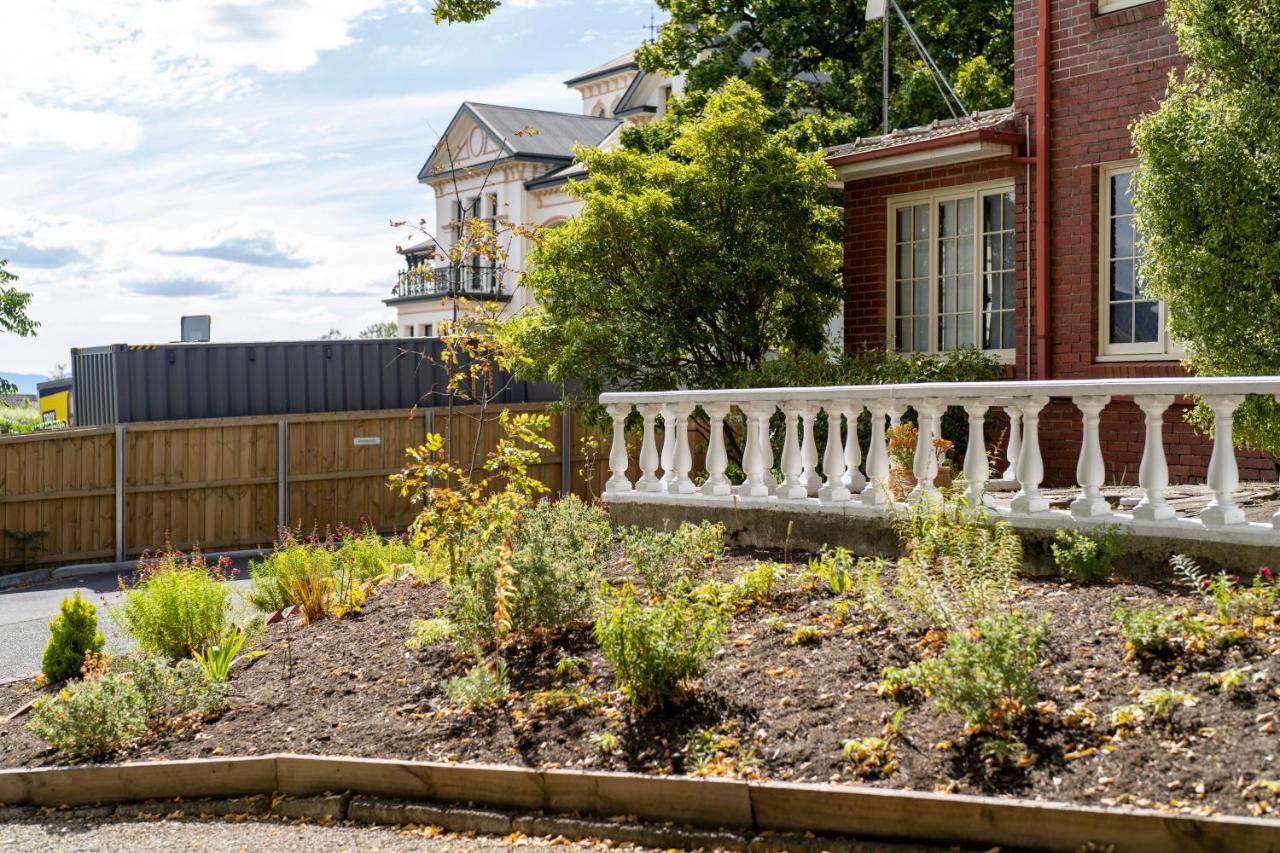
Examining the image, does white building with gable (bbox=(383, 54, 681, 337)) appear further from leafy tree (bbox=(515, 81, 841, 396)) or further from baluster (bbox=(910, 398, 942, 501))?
baluster (bbox=(910, 398, 942, 501))

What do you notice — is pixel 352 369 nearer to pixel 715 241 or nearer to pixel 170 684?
pixel 715 241

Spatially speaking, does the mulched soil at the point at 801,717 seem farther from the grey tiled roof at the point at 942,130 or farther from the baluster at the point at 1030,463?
the grey tiled roof at the point at 942,130

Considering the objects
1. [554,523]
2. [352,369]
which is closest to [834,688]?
[554,523]

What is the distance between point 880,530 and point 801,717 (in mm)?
2778

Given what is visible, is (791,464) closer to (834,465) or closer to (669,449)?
(834,465)

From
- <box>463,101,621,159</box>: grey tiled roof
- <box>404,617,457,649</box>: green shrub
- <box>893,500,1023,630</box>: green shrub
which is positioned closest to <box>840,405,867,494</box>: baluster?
<box>893,500,1023,630</box>: green shrub

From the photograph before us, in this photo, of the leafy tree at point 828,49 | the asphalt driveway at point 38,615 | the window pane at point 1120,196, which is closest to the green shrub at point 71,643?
the asphalt driveway at point 38,615

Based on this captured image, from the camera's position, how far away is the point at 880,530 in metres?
8.71

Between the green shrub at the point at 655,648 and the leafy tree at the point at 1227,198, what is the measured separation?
14.7 ft

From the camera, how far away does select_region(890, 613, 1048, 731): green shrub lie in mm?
5512

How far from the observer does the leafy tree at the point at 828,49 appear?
23797mm

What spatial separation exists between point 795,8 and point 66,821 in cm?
2193

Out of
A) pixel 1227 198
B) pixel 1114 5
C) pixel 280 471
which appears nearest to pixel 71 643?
pixel 1227 198

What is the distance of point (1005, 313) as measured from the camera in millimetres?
13523
